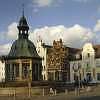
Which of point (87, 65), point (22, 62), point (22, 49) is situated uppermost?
point (22, 49)

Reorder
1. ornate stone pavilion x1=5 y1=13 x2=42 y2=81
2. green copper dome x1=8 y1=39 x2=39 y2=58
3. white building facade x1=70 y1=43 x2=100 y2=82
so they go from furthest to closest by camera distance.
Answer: white building facade x1=70 y1=43 x2=100 y2=82, green copper dome x1=8 y1=39 x2=39 y2=58, ornate stone pavilion x1=5 y1=13 x2=42 y2=81

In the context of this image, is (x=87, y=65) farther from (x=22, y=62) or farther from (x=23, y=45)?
(x=22, y=62)

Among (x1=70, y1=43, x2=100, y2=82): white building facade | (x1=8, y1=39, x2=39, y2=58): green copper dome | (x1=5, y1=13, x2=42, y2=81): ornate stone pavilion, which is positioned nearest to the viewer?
(x1=5, y1=13, x2=42, y2=81): ornate stone pavilion

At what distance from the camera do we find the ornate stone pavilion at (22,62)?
64.4 m

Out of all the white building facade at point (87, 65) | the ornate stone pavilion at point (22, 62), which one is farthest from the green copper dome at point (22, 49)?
the white building facade at point (87, 65)

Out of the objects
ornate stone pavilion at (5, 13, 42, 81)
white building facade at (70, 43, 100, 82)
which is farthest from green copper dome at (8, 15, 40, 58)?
white building facade at (70, 43, 100, 82)

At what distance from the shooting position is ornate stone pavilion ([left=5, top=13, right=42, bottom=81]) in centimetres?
6444

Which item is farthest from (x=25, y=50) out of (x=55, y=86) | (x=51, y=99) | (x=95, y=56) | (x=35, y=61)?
(x=95, y=56)

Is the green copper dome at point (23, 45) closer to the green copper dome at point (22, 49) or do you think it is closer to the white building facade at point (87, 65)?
the green copper dome at point (22, 49)

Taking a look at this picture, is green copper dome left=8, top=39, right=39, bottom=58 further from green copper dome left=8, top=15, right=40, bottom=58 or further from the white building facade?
the white building facade

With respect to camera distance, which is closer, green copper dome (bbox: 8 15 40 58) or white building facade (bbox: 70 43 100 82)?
green copper dome (bbox: 8 15 40 58)

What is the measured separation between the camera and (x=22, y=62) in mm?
64312

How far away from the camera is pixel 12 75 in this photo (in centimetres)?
6544

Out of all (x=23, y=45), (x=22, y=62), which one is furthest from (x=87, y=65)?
(x=22, y=62)
